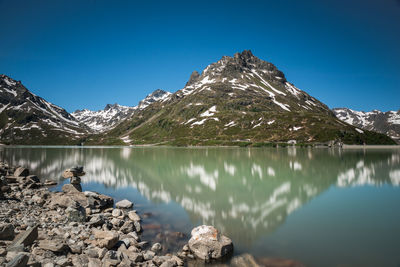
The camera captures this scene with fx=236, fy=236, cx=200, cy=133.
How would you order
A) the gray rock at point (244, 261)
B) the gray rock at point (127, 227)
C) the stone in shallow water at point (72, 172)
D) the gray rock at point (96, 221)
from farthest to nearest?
the stone in shallow water at point (72, 172), the gray rock at point (96, 221), the gray rock at point (127, 227), the gray rock at point (244, 261)

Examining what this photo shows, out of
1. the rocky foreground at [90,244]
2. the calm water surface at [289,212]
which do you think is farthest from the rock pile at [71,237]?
the calm water surface at [289,212]

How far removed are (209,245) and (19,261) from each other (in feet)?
25.4

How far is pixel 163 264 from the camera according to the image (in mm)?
10445

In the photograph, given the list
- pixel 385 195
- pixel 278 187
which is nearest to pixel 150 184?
pixel 278 187

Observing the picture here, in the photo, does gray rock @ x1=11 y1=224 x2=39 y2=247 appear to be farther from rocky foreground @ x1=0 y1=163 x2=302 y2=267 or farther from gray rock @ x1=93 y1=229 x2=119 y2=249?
gray rock @ x1=93 y1=229 x2=119 y2=249

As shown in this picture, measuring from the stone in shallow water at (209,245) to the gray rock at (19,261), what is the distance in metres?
7.00

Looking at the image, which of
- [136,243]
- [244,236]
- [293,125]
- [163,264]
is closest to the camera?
[163,264]

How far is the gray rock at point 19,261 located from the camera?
8.28 metres

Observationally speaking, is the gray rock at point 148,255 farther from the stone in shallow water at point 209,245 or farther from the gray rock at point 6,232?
the gray rock at point 6,232

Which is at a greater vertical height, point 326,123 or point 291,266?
point 326,123

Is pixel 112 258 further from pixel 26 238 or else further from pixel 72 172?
pixel 72 172

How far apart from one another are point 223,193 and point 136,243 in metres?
13.2

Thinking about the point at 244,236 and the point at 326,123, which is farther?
the point at 326,123

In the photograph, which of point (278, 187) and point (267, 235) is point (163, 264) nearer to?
point (267, 235)
